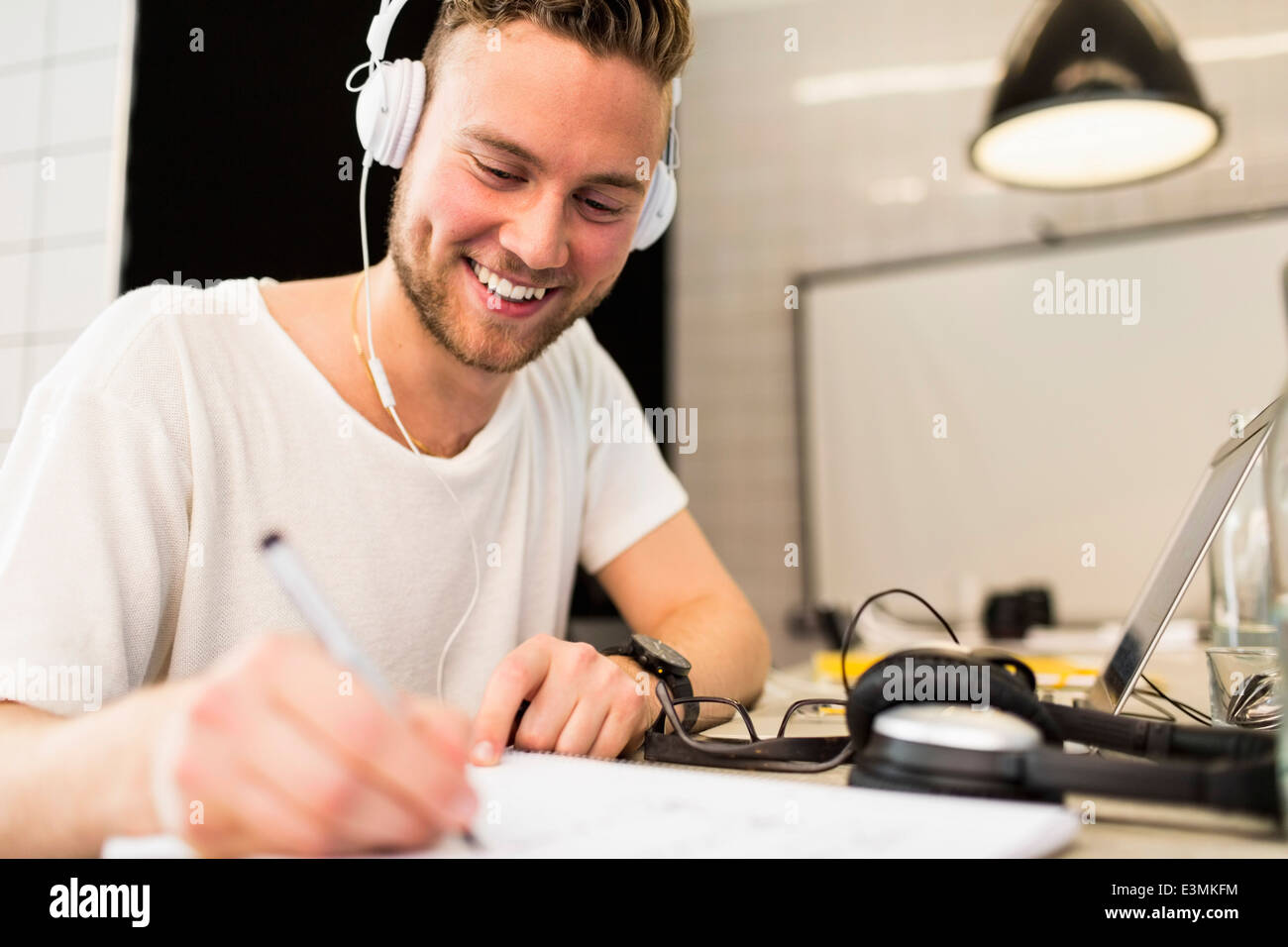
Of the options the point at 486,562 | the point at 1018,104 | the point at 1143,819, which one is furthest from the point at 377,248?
the point at 1143,819

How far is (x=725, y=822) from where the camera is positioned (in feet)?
1.51

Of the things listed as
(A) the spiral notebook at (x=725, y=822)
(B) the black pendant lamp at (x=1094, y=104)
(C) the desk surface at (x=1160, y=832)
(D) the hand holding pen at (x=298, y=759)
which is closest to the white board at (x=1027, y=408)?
(B) the black pendant lamp at (x=1094, y=104)

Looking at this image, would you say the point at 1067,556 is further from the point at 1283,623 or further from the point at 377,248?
the point at 1283,623

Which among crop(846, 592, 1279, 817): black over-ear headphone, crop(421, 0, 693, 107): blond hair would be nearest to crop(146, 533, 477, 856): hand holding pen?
crop(846, 592, 1279, 817): black over-ear headphone

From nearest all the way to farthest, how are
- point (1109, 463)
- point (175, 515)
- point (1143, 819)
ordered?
point (1143, 819), point (175, 515), point (1109, 463)

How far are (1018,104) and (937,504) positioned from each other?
1.52 metres

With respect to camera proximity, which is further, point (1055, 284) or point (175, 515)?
point (1055, 284)

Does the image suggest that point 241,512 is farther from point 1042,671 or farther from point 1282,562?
point 1042,671

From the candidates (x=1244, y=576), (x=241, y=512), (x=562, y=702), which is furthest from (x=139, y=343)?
(x=1244, y=576)

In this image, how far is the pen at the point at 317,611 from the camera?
1.17ft

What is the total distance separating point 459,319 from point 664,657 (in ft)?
1.51

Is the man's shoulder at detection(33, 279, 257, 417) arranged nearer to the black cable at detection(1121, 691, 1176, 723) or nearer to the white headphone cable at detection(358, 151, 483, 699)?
the white headphone cable at detection(358, 151, 483, 699)

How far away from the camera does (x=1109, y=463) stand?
110 inches

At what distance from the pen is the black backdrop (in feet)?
4.07
